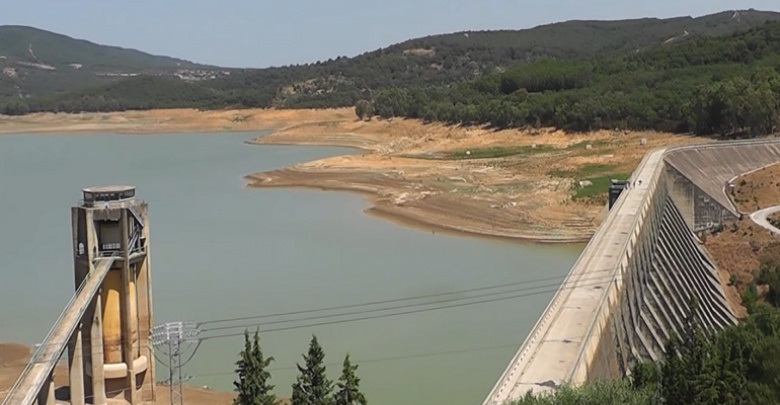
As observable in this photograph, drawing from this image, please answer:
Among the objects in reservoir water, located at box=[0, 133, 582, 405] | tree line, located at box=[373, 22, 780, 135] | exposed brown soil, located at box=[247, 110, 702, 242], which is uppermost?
tree line, located at box=[373, 22, 780, 135]

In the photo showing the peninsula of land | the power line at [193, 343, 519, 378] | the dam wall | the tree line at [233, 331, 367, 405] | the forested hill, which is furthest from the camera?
the forested hill

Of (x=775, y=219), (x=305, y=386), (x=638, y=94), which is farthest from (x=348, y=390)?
(x=638, y=94)

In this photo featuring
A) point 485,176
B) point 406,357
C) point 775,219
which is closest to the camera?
point 406,357

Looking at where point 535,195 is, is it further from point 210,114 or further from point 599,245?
point 210,114

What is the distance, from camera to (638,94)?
59.7m

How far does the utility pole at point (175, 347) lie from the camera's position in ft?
47.8

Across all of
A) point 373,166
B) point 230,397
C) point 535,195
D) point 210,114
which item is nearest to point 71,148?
point 210,114

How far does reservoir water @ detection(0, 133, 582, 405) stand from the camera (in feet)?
60.6

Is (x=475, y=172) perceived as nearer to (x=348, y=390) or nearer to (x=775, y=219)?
(x=775, y=219)

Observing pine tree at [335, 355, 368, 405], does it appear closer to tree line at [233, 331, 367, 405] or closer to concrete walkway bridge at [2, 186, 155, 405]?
tree line at [233, 331, 367, 405]

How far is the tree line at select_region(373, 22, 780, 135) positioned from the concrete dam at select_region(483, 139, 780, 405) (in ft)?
51.8

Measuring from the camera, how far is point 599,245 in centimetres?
1995

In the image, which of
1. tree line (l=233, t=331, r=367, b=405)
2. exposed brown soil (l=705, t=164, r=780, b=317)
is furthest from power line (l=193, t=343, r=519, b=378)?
exposed brown soil (l=705, t=164, r=780, b=317)

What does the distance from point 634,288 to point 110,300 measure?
10.5 m
